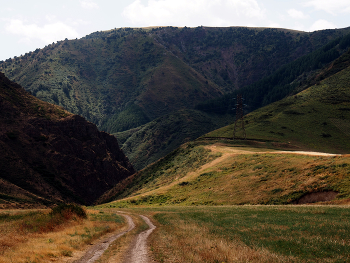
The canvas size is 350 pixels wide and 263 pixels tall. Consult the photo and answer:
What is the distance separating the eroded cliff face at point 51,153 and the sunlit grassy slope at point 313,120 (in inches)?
1950

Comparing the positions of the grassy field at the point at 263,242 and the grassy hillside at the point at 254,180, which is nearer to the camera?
the grassy field at the point at 263,242

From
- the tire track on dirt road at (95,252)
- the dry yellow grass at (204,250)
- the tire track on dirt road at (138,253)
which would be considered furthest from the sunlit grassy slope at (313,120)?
the tire track on dirt road at (95,252)

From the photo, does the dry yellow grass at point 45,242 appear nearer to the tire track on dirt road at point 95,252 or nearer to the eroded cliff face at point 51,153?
the tire track on dirt road at point 95,252

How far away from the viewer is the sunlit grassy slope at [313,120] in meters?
98.2

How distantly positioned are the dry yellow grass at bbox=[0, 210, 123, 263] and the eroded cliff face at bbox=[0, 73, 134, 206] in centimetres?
5536

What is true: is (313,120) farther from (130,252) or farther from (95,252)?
(95,252)

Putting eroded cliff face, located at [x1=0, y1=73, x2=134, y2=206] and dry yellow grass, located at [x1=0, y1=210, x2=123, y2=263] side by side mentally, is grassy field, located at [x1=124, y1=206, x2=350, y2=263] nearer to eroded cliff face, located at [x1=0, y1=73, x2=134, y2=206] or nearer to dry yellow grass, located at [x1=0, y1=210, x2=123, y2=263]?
dry yellow grass, located at [x1=0, y1=210, x2=123, y2=263]

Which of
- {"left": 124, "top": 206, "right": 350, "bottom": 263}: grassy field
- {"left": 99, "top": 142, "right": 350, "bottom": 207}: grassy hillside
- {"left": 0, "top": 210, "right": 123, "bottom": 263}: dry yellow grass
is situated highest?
{"left": 0, "top": 210, "right": 123, "bottom": 263}: dry yellow grass

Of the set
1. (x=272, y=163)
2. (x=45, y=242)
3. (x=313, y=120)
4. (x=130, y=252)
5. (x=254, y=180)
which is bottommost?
(x=254, y=180)

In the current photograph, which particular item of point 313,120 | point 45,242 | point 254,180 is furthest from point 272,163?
point 313,120

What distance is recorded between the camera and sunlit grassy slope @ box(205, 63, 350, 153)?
98250 millimetres

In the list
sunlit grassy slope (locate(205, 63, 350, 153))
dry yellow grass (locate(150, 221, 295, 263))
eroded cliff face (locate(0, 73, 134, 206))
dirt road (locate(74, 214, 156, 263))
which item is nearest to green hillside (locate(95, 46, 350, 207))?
sunlit grassy slope (locate(205, 63, 350, 153))

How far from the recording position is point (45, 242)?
1667 cm

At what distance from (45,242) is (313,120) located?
4577 inches
